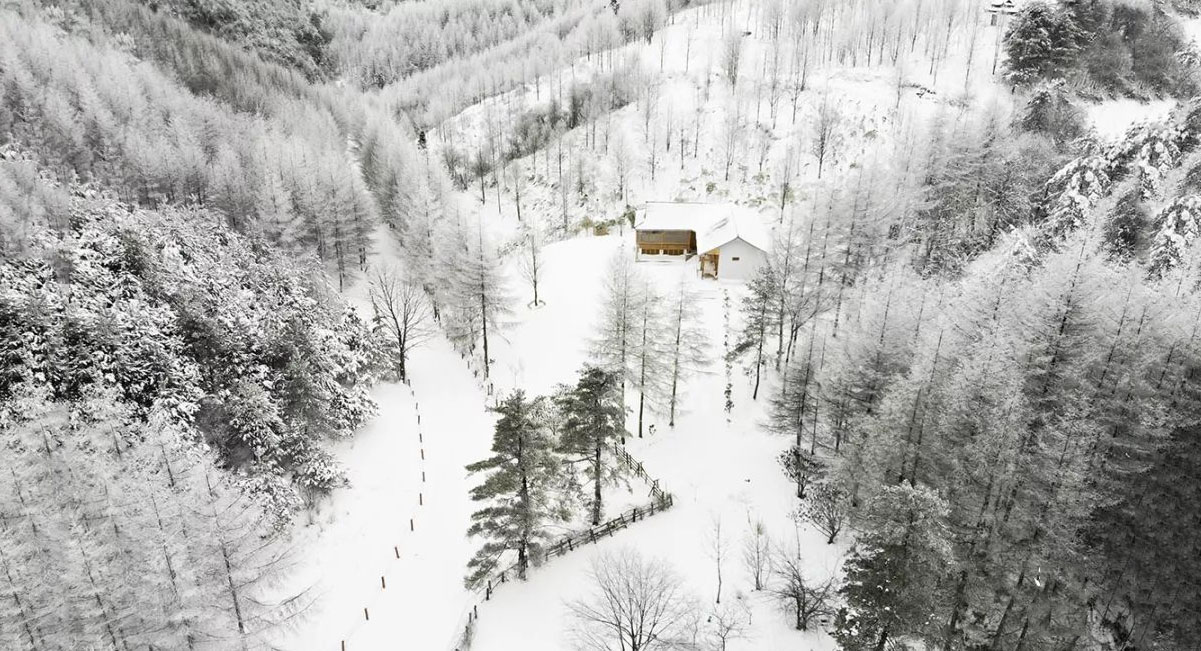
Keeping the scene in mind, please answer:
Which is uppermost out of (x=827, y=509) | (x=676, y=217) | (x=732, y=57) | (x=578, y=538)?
(x=732, y=57)

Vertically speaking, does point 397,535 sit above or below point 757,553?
below

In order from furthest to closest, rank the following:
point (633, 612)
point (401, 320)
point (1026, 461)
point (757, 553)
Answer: point (401, 320) < point (757, 553) < point (1026, 461) < point (633, 612)

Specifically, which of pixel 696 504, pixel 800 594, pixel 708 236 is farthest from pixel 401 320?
pixel 800 594

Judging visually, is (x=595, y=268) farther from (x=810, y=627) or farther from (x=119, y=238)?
(x=810, y=627)

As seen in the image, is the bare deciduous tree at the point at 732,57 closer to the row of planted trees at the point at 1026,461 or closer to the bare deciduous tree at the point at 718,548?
the row of planted trees at the point at 1026,461

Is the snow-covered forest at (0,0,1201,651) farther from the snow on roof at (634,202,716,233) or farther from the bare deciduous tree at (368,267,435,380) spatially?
the bare deciduous tree at (368,267,435,380)

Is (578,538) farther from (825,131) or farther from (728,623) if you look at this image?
(825,131)
